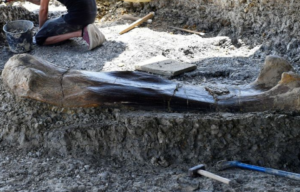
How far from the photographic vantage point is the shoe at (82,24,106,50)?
5.86 m

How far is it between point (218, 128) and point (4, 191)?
1556 mm

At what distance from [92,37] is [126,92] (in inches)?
117

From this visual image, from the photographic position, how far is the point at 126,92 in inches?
121

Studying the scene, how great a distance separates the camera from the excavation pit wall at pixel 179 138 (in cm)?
297

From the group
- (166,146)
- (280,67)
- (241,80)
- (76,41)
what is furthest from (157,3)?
(166,146)

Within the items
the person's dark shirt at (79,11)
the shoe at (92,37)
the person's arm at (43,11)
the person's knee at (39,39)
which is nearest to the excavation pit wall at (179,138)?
the shoe at (92,37)

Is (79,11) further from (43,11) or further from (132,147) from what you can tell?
(132,147)

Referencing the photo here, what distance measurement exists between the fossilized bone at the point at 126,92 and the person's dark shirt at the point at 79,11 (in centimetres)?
277

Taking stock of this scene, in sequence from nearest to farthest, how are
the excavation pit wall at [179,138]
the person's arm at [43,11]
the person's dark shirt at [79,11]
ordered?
the excavation pit wall at [179,138] < the person's dark shirt at [79,11] < the person's arm at [43,11]

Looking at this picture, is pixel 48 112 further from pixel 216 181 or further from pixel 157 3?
pixel 157 3

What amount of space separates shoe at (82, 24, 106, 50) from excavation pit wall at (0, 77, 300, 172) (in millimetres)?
2951

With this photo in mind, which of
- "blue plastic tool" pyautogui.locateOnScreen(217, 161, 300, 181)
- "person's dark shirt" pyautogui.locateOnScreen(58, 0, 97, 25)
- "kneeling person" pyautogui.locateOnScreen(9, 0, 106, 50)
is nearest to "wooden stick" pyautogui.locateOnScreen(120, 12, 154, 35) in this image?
"kneeling person" pyautogui.locateOnScreen(9, 0, 106, 50)

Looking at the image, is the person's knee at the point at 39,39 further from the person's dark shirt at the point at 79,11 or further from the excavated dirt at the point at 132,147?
the excavated dirt at the point at 132,147

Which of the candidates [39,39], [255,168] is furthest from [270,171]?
[39,39]
